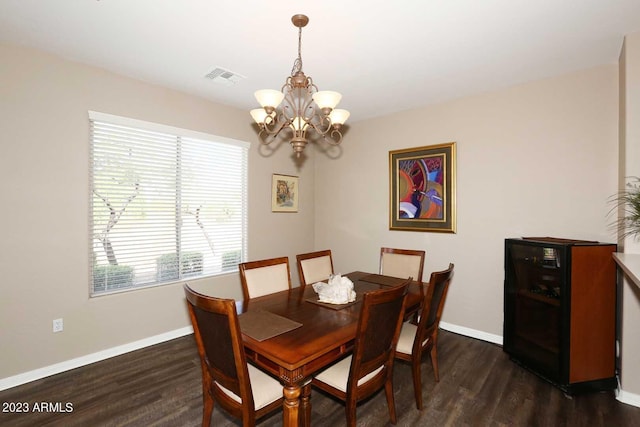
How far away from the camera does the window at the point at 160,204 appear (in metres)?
2.91

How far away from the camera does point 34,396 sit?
230 cm

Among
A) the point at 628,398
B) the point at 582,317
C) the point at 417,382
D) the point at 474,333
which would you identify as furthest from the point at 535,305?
the point at 417,382

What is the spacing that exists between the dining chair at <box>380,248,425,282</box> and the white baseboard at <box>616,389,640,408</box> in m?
1.61

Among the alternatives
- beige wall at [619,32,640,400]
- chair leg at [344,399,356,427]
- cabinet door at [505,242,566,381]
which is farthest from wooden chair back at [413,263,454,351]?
beige wall at [619,32,640,400]

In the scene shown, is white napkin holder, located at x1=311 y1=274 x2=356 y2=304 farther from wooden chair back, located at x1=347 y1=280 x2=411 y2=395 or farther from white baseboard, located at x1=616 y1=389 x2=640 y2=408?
white baseboard, located at x1=616 y1=389 x2=640 y2=408

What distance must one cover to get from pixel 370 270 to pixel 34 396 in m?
3.58

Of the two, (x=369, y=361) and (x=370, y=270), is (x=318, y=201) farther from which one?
(x=369, y=361)

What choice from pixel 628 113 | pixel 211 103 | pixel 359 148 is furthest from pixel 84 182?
pixel 628 113

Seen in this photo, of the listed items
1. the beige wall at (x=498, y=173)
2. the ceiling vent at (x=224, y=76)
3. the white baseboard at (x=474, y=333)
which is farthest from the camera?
the white baseboard at (x=474, y=333)

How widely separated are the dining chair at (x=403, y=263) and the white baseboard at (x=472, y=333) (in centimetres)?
107

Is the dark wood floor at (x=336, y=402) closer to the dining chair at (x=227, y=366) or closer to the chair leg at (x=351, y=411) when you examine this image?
the chair leg at (x=351, y=411)

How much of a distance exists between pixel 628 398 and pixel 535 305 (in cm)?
80

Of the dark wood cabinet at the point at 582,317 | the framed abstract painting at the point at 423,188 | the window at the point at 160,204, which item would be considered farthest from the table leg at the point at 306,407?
the framed abstract painting at the point at 423,188

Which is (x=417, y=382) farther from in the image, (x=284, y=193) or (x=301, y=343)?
(x=284, y=193)
